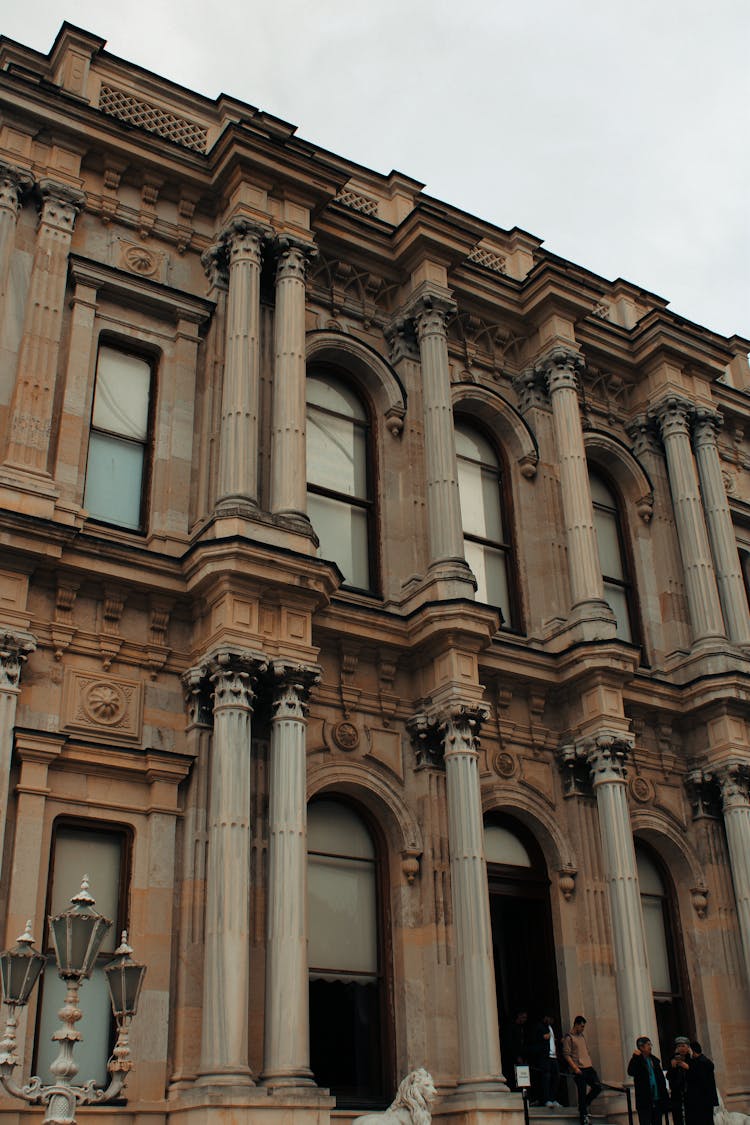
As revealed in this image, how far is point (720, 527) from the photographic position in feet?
64.8

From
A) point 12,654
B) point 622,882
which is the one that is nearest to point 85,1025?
point 12,654

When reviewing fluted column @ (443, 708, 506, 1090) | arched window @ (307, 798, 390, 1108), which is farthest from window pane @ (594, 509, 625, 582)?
arched window @ (307, 798, 390, 1108)

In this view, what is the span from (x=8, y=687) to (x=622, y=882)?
768 cm

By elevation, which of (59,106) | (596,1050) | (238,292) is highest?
(59,106)

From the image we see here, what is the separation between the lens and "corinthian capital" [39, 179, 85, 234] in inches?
605

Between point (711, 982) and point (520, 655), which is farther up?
point (520, 655)

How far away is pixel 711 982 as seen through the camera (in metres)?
16.7

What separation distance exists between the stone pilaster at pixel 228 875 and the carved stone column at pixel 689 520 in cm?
818

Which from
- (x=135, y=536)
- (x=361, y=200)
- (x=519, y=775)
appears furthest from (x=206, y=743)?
(x=361, y=200)

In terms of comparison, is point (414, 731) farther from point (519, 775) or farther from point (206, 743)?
point (206, 743)

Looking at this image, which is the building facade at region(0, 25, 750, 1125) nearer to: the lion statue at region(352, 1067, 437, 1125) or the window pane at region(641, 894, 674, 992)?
the window pane at region(641, 894, 674, 992)

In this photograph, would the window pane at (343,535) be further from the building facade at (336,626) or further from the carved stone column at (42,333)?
the carved stone column at (42,333)

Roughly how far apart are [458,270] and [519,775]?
25.5 ft

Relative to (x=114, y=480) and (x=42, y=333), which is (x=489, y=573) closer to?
(x=114, y=480)
